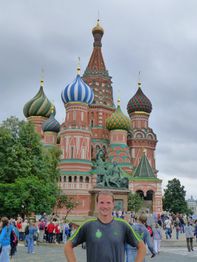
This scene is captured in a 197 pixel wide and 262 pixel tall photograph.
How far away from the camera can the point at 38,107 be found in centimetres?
7125

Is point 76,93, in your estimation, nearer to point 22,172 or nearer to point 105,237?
point 22,172

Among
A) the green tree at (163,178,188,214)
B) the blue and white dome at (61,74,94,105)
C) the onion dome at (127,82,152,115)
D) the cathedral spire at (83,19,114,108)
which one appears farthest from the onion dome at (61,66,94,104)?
the green tree at (163,178,188,214)

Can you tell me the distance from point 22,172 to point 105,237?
90.7 feet

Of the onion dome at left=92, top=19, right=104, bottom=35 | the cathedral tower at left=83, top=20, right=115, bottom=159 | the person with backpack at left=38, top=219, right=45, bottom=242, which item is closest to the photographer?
the person with backpack at left=38, top=219, right=45, bottom=242

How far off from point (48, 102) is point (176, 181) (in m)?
28.8

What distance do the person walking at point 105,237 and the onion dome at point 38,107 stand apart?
68.5m

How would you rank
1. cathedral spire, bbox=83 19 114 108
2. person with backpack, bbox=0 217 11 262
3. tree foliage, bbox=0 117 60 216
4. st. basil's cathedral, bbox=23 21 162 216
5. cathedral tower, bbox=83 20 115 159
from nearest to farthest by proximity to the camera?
person with backpack, bbox=0 217 11 262
tree foliage, bbox=0 117 60 216
st. basil's cathedral, bbox=23 21 162 216
cathedral tower, bbox=83 20 115 159
cathedral spire, bbox=83 19 114 108

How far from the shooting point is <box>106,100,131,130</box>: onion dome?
206 feet

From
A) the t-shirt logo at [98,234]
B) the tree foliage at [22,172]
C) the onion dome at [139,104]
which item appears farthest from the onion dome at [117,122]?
the t-shirt logo at [98,234]

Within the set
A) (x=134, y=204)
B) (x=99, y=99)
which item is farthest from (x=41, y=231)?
(x=99, y=99)

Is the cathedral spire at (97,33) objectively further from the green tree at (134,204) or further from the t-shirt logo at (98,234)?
the t-shirt logo at (98,234)

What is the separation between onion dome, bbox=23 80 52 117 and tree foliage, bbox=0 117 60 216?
125 feet

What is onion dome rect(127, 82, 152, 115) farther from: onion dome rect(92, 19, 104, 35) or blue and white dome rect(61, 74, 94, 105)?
blue and white dome rect(61, 74, 94, 105)

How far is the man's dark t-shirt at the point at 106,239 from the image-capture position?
3.52 meters
